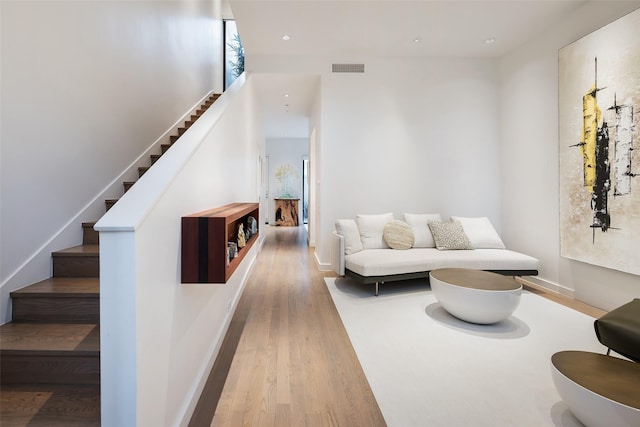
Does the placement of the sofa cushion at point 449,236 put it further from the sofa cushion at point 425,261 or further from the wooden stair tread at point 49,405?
the wooden stair tread at point 49,405

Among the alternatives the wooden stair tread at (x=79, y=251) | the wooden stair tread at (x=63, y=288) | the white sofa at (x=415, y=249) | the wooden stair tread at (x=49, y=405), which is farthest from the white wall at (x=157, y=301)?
the white sofa at (x=415, y=249)

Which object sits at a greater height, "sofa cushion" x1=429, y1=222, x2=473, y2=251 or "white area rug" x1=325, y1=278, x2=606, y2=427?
"sofa cushion" x1=429, y1=222, x2=473, y2=251

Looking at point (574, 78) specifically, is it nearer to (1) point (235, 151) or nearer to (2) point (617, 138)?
(2) point (617, 138)

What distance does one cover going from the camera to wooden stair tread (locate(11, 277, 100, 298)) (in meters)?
1.75

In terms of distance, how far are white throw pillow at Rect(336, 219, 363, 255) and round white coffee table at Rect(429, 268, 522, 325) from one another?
1.28 m

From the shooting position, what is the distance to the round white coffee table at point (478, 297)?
8.83 ft

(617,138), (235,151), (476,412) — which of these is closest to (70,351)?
(476,412)

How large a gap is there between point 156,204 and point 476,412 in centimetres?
194

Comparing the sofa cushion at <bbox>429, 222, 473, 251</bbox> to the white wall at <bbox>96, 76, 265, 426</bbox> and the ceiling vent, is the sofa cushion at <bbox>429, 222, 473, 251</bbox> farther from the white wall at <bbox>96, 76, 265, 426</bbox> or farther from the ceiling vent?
the white wall at <bbox>96, 76, 265, 426</bbox>

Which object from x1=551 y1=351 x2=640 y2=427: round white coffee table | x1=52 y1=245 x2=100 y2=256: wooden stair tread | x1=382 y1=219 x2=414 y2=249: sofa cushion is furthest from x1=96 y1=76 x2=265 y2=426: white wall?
x1=382 y1=219 x2=414 y2=249: sofa cushion

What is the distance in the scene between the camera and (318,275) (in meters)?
4.65

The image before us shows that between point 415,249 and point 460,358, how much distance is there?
2106 millimetres

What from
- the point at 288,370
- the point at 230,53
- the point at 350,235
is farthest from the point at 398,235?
the point at 230,53

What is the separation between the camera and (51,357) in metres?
1.48
